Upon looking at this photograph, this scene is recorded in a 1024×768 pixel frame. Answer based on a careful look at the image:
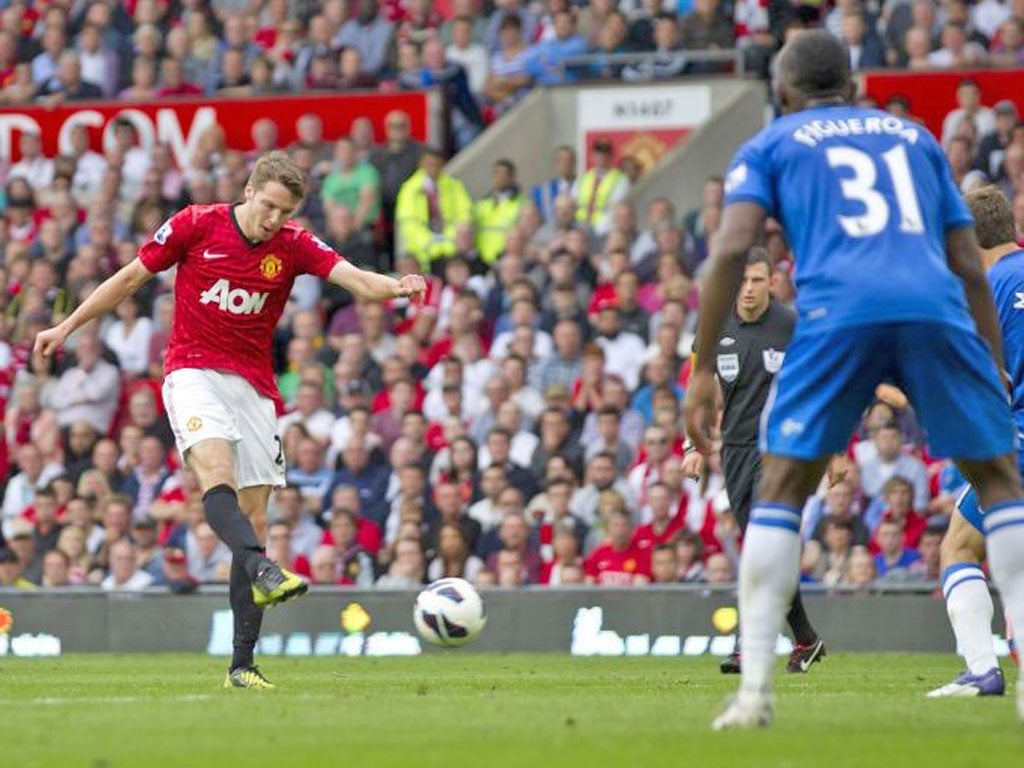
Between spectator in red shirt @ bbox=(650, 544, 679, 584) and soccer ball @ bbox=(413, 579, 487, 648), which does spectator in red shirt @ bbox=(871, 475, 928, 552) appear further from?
soccer ball @ bbox=(413, 579, 487, 648)

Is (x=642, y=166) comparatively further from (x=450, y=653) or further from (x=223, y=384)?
(x=223, y=384)

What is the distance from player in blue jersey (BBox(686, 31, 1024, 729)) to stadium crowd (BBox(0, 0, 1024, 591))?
30.0ft

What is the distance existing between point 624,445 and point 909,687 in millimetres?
8150

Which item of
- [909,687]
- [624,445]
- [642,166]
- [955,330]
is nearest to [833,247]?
[955,330]

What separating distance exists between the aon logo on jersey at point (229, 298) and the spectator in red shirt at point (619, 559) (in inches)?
269

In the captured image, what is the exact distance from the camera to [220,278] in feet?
39.3

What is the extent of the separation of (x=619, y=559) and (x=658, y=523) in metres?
0.40

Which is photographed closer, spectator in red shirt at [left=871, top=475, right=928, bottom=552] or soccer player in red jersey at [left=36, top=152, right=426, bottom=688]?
soccer player in red jersey at [left=36, top=152, right=426, bottom=688]

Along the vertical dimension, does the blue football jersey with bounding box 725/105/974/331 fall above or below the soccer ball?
above

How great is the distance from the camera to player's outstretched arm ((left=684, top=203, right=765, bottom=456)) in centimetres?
815

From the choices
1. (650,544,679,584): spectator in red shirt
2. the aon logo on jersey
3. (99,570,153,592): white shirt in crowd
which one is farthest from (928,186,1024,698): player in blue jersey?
(99,570,153,592): white shirt in crowd

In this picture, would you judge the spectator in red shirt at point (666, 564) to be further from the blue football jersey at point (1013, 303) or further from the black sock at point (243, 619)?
the blue football jersey at point (1013, 303)

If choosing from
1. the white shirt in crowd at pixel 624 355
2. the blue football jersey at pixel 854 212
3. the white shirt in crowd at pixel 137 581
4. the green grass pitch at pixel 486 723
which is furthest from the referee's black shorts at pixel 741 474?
the white shirt in crowd at pixel 137 581

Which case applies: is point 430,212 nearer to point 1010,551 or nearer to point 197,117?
point 197,117
